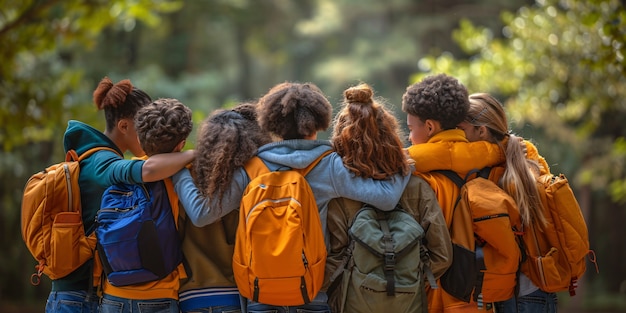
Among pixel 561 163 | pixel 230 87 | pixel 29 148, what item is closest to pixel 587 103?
pixel 561 163

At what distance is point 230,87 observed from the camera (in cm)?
1911

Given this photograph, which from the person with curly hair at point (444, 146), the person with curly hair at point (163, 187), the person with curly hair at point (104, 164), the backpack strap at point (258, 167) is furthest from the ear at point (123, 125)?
the person with curly hair at point (444, 146)

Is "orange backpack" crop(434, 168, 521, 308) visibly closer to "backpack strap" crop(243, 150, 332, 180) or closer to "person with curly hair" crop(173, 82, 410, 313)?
"person with curly hair" crop(173, 82, 410, 313)

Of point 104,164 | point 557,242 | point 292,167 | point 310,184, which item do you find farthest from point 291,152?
point 557,242

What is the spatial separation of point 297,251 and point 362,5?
46.1ft

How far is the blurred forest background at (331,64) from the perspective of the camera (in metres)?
8.20

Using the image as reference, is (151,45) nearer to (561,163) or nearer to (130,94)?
(561,163)

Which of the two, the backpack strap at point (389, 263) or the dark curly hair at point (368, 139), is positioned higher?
the dark curly hair at point (368, 139)

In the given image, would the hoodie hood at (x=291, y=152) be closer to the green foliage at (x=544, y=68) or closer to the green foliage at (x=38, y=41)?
the green foliage at (x=38, y=41)

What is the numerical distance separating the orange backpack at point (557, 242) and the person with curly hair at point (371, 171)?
530 millimetres

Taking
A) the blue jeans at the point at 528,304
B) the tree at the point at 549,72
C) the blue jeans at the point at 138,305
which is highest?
the tree at the point at 549,72

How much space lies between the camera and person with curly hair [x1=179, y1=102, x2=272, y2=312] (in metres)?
3.27

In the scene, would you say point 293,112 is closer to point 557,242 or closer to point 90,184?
point 90,184

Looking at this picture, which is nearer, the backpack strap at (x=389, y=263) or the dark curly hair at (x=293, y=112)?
the backpack strap at (x=389, y=263)
